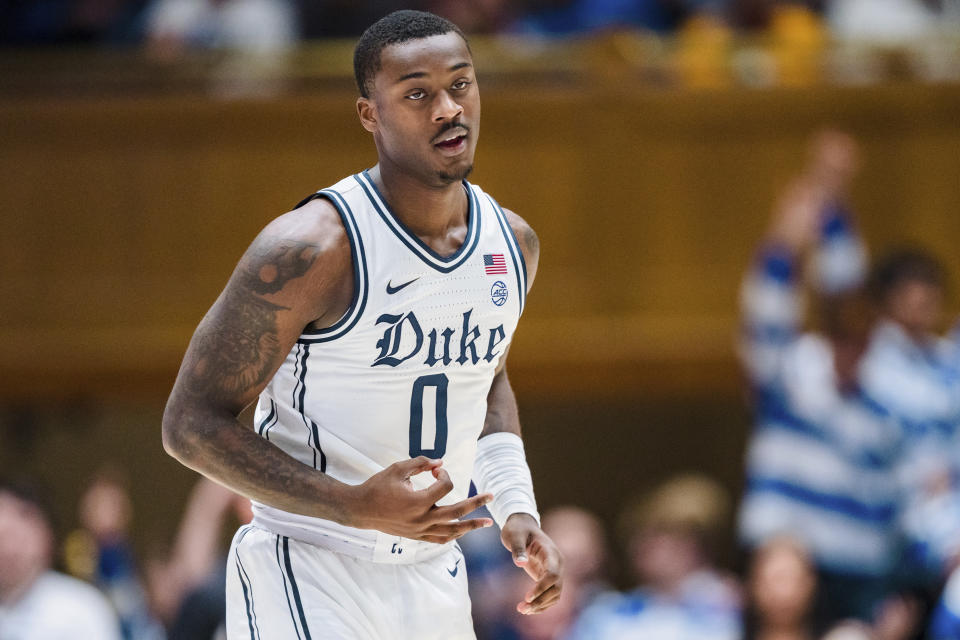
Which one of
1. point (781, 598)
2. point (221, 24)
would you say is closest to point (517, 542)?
point (781, 598)

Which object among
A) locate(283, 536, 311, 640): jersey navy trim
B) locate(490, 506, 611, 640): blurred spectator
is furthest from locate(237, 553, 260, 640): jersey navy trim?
locate(490, 506, 611, 640): blurred spectator

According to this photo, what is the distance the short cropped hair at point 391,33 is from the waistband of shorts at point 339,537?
1.05 m

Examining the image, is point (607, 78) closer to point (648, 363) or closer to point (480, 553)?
point (648, 363)

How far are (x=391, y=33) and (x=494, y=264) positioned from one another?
0.63 m

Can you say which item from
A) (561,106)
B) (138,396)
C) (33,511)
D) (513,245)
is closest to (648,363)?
(561,106)

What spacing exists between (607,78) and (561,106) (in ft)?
1.13

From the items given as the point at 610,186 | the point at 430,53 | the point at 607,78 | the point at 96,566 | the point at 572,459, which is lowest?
the point at 572,459

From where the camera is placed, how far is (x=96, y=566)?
23.8ft

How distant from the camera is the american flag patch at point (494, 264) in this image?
11.2ft

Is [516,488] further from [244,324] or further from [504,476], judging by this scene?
[244,324]

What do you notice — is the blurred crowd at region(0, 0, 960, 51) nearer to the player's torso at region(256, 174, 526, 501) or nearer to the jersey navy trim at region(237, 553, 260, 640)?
the player's torso at region(256, 174, 526, 501)

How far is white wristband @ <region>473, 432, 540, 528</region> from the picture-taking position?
3510mm

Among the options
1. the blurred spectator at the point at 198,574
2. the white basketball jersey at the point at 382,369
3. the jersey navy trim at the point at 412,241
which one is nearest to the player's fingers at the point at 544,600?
the white basketball jersey at the point at 382,369

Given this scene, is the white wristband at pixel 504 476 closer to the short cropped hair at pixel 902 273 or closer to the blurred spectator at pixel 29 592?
the blurred spectator at pixel 29 592
